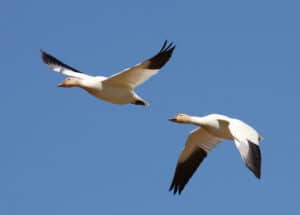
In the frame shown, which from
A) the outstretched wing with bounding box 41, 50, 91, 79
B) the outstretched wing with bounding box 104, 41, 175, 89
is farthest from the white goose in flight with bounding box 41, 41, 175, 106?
the outstretched wing with bounding box 41, 50, 91, 79

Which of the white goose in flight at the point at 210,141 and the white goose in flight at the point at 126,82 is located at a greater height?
the white goose in flight at the point at 126,82

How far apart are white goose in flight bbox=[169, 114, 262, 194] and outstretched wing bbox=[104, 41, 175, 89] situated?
103 centimetres

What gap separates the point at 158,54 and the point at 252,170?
9.54ft

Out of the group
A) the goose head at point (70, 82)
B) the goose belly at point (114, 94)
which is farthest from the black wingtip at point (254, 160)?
the goose head at point (70, 82)

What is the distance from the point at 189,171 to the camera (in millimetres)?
18781

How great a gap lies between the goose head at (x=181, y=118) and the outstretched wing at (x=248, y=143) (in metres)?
1.00

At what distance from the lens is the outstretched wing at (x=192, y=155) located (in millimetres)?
18562

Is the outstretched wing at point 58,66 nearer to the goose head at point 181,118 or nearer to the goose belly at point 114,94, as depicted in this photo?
the goose belly at point 114,94

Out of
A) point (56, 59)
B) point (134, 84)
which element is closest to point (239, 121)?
point (134, 84)

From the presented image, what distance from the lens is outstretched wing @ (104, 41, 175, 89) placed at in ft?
57.1

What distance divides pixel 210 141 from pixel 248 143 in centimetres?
218

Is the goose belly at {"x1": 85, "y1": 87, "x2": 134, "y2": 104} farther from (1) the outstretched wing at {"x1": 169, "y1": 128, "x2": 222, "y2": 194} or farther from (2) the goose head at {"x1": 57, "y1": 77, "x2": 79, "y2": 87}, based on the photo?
(1) the outstretched wing at {"x1": 169, "y1": 128, "x2": 222, "y2": 194}

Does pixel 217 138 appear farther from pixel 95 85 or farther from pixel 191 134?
pixel 95 85

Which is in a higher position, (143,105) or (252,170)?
(143,105)
